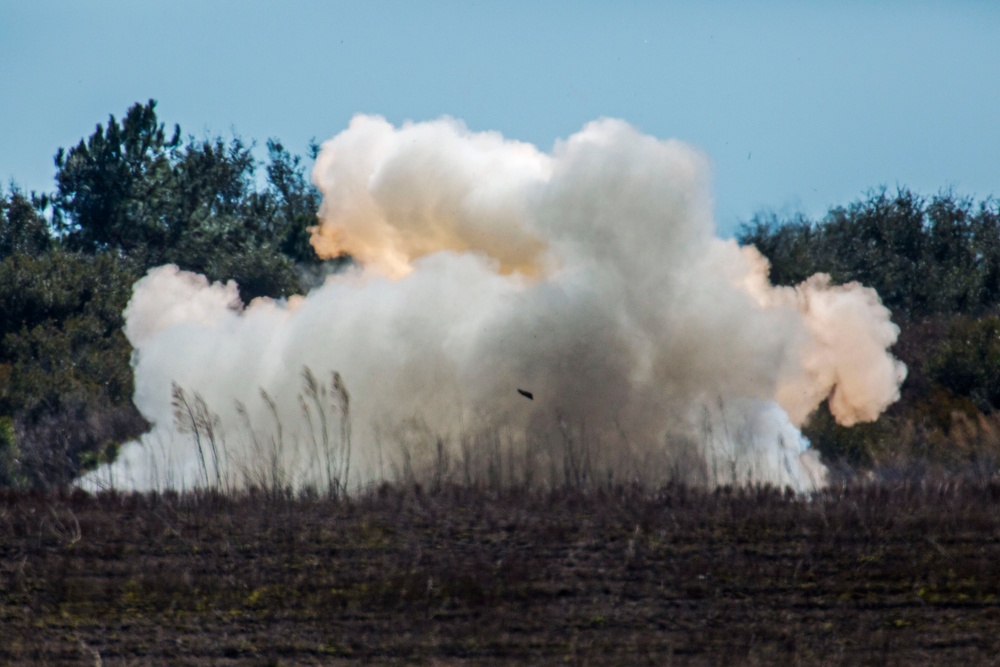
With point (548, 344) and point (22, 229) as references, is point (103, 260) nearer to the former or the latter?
point (22, 229)

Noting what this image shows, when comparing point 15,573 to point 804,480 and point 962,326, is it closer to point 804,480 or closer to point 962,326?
point 804,480

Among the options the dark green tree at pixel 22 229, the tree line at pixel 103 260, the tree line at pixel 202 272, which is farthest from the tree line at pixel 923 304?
the dark green tree at pixel 22 229

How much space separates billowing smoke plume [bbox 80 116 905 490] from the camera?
65.1 ft

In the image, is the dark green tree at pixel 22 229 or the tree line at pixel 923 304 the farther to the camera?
the dark green tree at pixel 22 229

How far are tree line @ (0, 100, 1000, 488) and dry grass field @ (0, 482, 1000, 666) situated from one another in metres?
5.31

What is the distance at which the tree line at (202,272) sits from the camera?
27.0m

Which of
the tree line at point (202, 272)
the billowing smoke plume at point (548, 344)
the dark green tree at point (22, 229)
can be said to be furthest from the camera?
the dark green tree at point (22, 229)

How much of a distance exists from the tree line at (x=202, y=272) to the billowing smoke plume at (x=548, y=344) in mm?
2150

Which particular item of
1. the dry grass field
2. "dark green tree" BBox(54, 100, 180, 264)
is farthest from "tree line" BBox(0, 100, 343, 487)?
the dry grass field

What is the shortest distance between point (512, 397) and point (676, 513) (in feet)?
17.7

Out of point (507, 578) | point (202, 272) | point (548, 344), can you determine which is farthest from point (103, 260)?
point (507, 578)

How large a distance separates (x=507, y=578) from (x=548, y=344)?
7.16 m

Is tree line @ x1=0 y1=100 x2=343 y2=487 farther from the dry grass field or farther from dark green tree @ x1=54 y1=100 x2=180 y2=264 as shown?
the dry grass field

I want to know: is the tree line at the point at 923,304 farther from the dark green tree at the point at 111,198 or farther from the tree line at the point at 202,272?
the dark green tree at the point at 111,198
